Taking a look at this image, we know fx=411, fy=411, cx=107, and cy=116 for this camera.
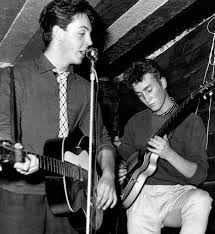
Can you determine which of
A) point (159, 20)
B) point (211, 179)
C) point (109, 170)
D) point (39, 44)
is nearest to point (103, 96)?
point (39, 44)

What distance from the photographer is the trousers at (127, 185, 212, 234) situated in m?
2.92

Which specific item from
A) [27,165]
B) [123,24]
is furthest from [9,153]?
[123,24]

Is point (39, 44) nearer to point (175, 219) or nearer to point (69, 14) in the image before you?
point (69, 14)

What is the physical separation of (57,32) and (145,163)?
4.26ft

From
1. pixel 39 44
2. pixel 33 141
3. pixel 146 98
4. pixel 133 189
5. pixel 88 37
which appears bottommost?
pixel 133 189

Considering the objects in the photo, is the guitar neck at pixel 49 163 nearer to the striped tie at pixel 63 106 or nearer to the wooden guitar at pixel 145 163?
the striped tie at pixel 63 106

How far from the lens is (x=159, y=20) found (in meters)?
4.06

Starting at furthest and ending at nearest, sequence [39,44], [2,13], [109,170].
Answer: [39,44] < [2,13] < [109,170]

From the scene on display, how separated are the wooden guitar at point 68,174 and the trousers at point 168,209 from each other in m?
0.69

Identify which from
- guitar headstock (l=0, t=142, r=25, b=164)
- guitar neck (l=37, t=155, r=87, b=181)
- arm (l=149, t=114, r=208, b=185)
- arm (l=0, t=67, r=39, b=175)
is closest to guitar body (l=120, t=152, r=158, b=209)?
arm (l=149, t=114, r=208, b=185)

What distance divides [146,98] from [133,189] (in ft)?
2.66

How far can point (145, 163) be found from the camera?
3.37 meters

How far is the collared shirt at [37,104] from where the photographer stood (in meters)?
2.30

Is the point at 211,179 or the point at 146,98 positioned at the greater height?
the point at 146,98
